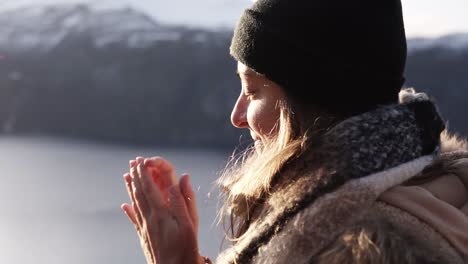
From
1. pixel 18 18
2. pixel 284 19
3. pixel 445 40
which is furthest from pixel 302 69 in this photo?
pixel 18 18

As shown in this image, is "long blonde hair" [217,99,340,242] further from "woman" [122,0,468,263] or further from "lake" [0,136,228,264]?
"lake" [0,136,228,264]

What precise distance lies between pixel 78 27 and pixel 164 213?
162cm

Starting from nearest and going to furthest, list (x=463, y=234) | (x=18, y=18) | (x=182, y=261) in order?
1. (x=463, y=234)
2. (x=182, y=261)
3. (x=18, y=18)

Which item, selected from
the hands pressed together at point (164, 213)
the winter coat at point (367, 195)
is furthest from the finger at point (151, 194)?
the winter coat at point (367, 195)

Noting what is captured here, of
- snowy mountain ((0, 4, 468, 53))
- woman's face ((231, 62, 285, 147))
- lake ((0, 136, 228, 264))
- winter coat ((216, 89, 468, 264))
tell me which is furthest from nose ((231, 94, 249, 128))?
snowy mountain ((0, 4, 468, 53))

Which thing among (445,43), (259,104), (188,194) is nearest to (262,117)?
(259,104)

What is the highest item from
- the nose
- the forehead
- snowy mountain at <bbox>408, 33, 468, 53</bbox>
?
the forehead

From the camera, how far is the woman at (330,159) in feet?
2.18

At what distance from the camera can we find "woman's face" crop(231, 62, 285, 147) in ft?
2.50

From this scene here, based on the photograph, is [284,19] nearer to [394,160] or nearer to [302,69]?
[302,69]

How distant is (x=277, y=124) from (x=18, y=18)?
1.81 m

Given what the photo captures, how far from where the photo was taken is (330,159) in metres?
0.70

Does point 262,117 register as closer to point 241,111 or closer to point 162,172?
point 241,111

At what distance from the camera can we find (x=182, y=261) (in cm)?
81
